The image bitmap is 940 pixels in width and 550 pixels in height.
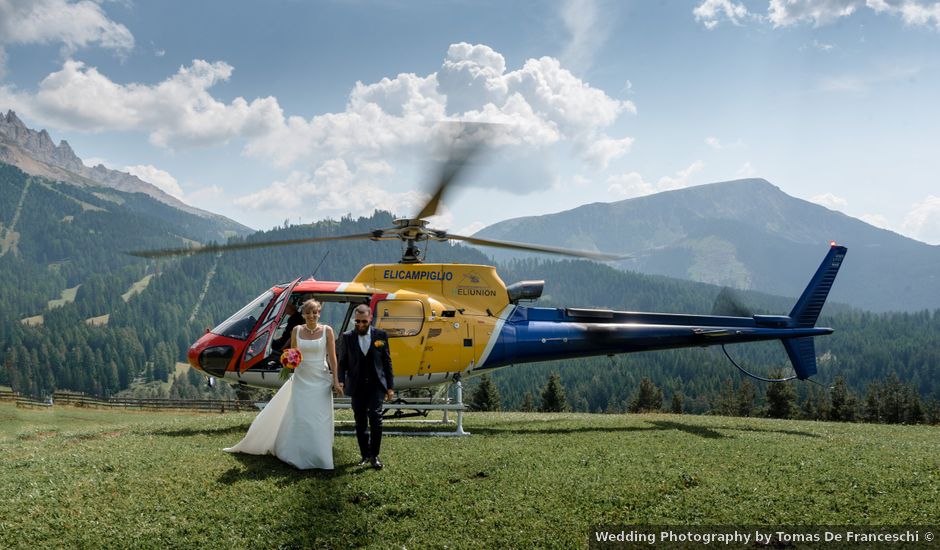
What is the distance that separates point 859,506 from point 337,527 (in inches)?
244

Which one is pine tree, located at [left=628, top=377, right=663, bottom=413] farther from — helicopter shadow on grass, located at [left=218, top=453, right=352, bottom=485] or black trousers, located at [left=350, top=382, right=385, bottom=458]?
→ helicopter shadow on grass, located at [left=218, top=453, right=352, bottom=485]

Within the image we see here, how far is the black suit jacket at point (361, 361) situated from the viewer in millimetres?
8508

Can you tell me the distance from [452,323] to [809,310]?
9.61 meters

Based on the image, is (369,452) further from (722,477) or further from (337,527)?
(722,477)

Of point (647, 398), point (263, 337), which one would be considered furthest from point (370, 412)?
point (647, 398)

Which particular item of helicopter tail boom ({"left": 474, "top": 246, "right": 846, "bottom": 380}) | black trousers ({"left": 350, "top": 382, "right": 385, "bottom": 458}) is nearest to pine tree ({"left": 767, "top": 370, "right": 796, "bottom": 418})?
helicopter tail boom ({"left": 474, "top": 246, "right": 846, "bottom": 380})

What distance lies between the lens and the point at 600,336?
13.9 metres

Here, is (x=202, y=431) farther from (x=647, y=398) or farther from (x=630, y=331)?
(x=647, y=398)

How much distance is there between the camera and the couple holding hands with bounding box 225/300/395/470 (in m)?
8.33

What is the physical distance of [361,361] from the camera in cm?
852

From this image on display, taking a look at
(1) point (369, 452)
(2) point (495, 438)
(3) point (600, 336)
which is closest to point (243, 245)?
(1) point (369, 452)

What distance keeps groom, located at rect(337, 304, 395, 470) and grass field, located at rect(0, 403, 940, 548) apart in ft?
2.08

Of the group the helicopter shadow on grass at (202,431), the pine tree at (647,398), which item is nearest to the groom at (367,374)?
the helicopter shadow on grass at (202,431)

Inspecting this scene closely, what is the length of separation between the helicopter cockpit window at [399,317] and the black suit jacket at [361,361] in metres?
3.81
